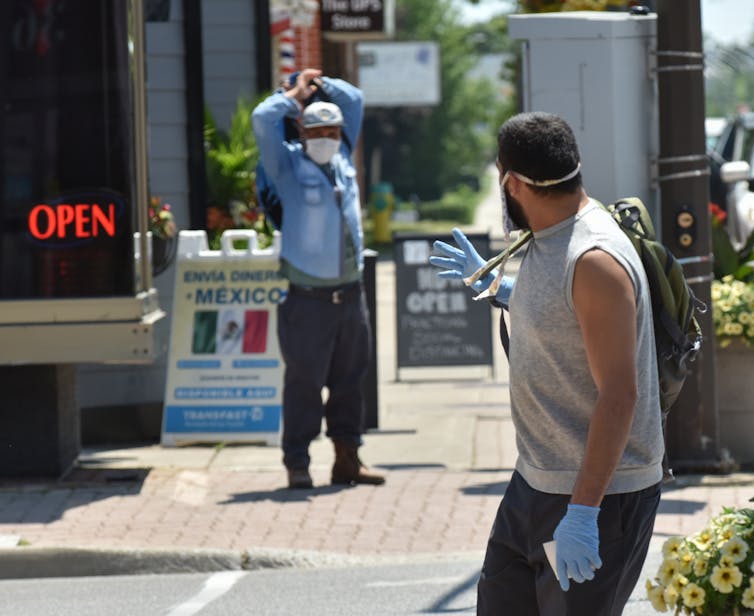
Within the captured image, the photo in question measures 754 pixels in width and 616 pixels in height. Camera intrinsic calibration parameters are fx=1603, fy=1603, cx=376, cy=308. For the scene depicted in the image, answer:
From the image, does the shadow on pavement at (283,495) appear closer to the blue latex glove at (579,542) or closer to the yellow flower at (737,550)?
the yellow flower at (737,550)

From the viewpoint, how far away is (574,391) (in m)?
3.78

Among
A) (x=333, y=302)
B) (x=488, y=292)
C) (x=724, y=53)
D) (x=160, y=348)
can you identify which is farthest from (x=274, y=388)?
(x=488, y=292)

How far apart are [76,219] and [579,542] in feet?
16.7

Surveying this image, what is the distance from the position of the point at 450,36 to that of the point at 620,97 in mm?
50690

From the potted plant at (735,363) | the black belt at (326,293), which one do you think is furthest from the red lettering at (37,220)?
the potted plant at (735,363)

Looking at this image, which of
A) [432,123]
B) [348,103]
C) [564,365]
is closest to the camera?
[564,365]

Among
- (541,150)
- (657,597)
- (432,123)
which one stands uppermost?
(432,123)

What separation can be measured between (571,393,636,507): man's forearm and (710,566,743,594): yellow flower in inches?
34.4

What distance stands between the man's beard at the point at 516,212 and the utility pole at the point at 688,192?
177 inches

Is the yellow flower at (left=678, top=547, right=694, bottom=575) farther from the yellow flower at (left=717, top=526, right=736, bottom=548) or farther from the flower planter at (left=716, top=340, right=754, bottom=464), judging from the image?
the flower planter at (left=716, top=340, right=754, bottom=464)

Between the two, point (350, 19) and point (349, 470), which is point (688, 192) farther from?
point (350, 19)

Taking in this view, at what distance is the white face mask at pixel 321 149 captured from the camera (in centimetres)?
825

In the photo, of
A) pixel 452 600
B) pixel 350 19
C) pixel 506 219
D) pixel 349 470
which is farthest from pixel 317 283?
pixel 350 19

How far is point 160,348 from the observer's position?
402 inches
